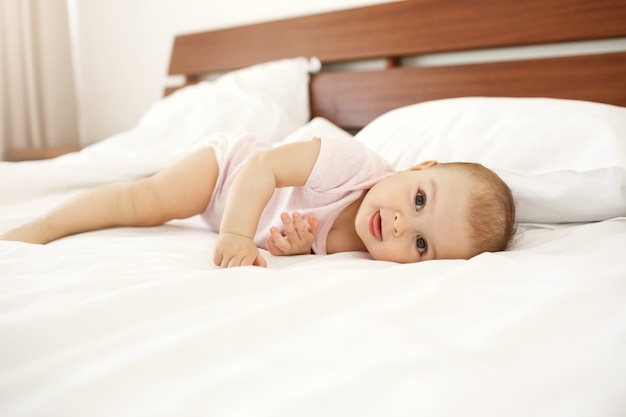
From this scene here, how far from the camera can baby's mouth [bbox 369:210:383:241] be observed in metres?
1.07

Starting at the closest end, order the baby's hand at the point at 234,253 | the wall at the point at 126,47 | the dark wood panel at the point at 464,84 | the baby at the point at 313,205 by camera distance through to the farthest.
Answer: the baby's hand at the point at 234,253 → the baby at the point at 313,205 → the dark wood panel at the point at 464,84 → the wall at the point at 126,47

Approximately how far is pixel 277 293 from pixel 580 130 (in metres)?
0.87

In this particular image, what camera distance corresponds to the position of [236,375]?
A: 1.58 feet

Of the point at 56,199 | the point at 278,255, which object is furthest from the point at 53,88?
the point at 278,255

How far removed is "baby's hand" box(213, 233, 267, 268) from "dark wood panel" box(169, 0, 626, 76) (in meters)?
1.21

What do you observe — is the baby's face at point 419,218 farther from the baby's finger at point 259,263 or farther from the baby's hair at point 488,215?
the baby's finger at point 259,263

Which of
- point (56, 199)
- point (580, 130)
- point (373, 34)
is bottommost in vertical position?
point (56, 199)

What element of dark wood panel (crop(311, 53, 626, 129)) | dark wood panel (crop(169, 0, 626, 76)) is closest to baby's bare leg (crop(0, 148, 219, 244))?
dark wood panel (crop(311, 53, 626, 129))

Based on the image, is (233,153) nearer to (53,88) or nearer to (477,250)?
(477,250)

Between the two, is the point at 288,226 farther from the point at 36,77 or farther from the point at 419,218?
the point at 36,77

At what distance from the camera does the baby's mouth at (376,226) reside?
107 cm

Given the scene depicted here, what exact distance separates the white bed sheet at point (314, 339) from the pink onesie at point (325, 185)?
0.32 meters

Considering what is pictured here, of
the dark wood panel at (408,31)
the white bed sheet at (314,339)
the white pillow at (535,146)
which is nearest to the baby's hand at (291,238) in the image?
the white bed sheet at (314,339)

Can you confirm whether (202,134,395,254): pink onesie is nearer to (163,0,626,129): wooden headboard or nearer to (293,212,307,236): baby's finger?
(293,212,307,236): baby's finger
